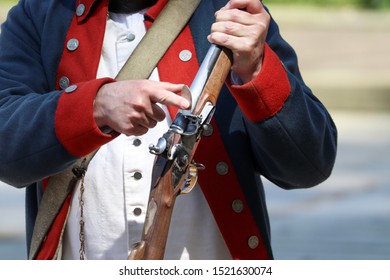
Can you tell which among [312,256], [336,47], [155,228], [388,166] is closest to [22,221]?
[312,256]

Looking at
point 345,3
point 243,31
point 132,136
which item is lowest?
point 345,3

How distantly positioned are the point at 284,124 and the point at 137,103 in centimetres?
39

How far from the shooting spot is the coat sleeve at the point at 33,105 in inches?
102

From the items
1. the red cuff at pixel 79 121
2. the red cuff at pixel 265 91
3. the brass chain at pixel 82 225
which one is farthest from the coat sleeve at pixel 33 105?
the red cuff at pixel 265 91

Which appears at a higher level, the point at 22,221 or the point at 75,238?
the point at 75,238

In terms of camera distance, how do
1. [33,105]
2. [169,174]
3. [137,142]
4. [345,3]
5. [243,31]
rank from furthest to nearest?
[345,3], [137,142], [33,105], [243,31], [169,174]

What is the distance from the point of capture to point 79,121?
2.56m

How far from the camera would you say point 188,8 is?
2.80 meters

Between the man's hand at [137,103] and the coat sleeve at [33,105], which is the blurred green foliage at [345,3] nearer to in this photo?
the coat sleeve at [33,105]

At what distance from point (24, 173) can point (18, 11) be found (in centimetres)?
48

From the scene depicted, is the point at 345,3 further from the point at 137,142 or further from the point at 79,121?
the point at 79,121

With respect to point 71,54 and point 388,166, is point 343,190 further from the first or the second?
point 71,54

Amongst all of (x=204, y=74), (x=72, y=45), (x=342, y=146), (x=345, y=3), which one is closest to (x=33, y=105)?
(x=72, y=45)

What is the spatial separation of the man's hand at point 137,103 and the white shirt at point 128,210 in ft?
0.86
